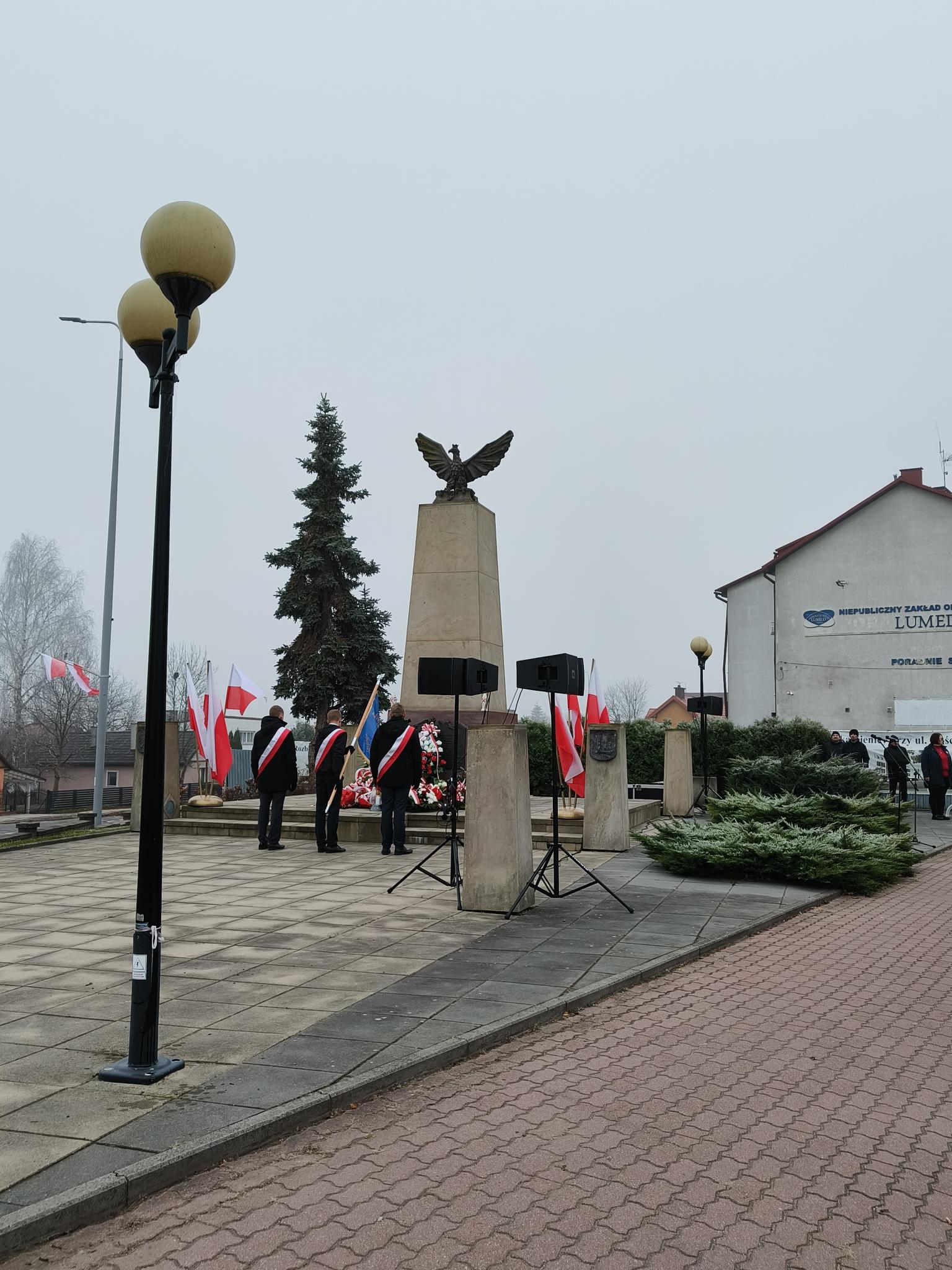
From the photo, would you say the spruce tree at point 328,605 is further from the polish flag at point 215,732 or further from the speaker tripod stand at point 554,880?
the speaker tripod stand at point 554,880

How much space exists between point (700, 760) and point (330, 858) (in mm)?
13795

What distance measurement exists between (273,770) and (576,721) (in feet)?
17.6

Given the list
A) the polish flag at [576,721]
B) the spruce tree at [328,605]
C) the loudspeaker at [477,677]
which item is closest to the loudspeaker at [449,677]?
the loudspeaker at [477,677]

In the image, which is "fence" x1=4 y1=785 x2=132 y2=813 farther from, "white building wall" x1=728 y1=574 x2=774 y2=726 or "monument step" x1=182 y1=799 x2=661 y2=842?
"white building wall" x1=728 y1=574 x2=774 y2=726

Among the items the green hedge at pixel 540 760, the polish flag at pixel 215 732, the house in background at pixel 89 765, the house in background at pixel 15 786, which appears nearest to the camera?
the polish flag at pixel 215 732

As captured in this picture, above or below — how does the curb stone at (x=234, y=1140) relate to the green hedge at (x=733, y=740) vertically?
below

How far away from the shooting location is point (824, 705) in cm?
3728

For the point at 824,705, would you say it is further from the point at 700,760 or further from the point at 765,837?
the point at 765,837

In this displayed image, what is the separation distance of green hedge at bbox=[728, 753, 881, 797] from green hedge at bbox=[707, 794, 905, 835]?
1.42 m

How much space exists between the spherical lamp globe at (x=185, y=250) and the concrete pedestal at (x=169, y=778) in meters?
12.3

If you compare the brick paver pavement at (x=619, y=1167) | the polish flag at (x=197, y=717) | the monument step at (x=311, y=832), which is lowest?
the brick paver pavement at (x=619, y=1167)

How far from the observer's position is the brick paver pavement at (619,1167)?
3.23m

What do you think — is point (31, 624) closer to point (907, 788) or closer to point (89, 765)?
point (89, 765)

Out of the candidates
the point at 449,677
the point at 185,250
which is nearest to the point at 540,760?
the point at 449,677
